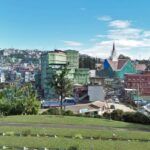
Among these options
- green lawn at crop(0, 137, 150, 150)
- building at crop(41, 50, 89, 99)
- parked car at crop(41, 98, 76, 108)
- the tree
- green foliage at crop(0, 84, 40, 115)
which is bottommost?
parked car at crop(41, 98, 76, 108)

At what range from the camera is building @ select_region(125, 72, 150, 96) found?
393ft

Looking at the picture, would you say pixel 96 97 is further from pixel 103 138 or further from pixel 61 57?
pixel 103 138

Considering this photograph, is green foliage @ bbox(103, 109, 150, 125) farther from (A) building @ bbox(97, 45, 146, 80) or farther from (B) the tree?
(A) building @ bbox(97, 45, 146, 80)

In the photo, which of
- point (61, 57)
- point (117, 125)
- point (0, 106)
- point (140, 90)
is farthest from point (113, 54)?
point (117, 125)

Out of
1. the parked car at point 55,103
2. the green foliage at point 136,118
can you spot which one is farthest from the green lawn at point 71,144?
the parked car at point 55,103

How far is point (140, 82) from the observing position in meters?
120

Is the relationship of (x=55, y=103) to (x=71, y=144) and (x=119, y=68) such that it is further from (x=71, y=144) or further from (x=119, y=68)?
(x=71, y=144)

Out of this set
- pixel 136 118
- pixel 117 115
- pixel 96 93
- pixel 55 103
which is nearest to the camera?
pixel 136 118

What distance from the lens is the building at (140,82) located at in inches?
4719

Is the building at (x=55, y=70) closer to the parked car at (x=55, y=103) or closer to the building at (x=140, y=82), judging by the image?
the building at (x=140, y=82)

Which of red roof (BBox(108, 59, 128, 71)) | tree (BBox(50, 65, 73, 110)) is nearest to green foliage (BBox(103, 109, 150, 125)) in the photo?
tree (BBox(50, 65, 73, 110))

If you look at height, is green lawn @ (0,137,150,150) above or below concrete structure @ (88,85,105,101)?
below

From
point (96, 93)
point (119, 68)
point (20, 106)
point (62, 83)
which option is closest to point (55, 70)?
point (96, 93)

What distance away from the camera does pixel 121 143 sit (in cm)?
2536
